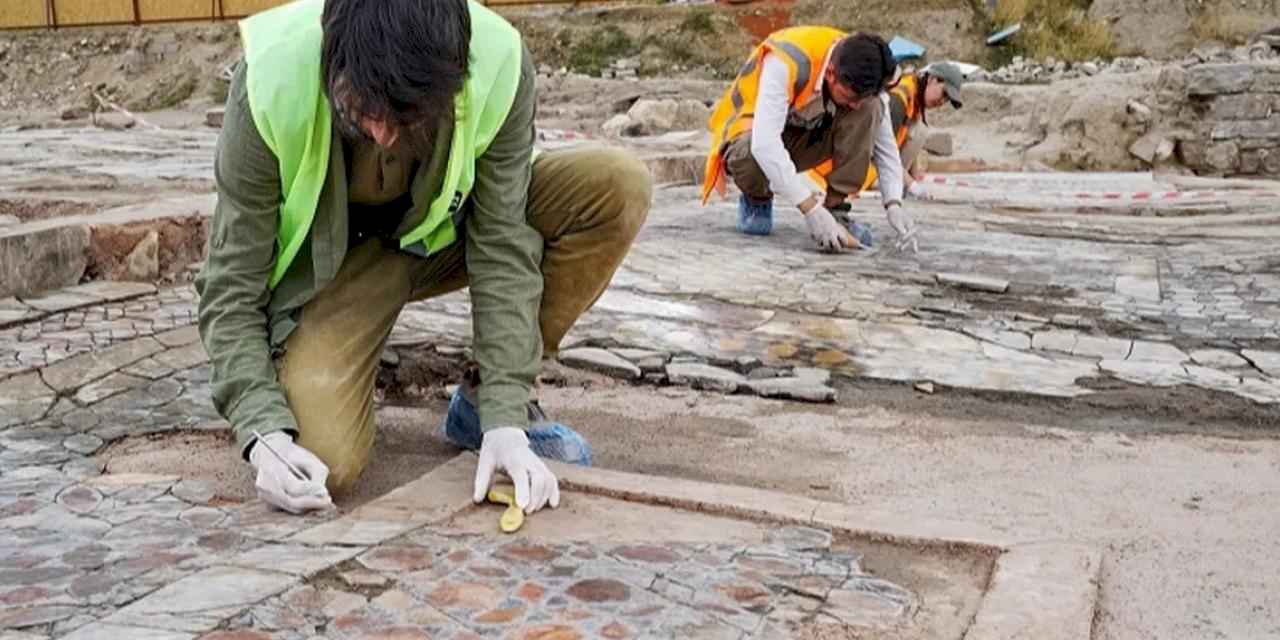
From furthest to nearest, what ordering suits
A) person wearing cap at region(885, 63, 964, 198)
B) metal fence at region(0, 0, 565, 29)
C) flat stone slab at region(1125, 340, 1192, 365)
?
metal fence at region(0, 0, 565, 29) < person wearing cap at region(885, 63, 964, 198) < flat stone slab at region(1125, 340, 1192, 365)

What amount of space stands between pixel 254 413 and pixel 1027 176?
26.2 ft

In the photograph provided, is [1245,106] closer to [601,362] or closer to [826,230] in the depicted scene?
[826,230]

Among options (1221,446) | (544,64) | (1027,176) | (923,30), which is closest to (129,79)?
(544,64)

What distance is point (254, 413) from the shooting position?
257cm

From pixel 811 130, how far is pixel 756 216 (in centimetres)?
58

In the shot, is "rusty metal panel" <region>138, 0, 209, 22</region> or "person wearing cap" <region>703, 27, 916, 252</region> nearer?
"person wearing cap" <region>703, 27, 916, 252</region>

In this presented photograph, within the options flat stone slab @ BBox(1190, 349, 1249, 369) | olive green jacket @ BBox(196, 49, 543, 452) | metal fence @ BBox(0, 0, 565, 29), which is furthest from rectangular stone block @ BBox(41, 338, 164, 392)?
metal fence @ BBox(0, 0, 565, 29)

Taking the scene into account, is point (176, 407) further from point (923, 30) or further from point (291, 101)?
point (923, 30)

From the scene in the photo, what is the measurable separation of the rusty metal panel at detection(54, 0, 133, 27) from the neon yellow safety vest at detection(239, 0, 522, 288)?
19217 millimetres

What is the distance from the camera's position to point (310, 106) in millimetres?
2406

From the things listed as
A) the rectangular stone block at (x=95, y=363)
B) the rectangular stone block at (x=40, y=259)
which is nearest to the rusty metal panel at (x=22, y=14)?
the rectangular stone block at (x=40, y=259)

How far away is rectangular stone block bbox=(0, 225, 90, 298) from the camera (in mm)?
4195

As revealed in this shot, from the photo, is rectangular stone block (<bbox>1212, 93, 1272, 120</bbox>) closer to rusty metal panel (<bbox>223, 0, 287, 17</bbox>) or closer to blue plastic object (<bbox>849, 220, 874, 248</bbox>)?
blue plastic object (<bbox>849, 220, 874, 248</bbox>)

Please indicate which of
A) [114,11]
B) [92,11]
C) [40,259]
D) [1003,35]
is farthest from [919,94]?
[92,11]
